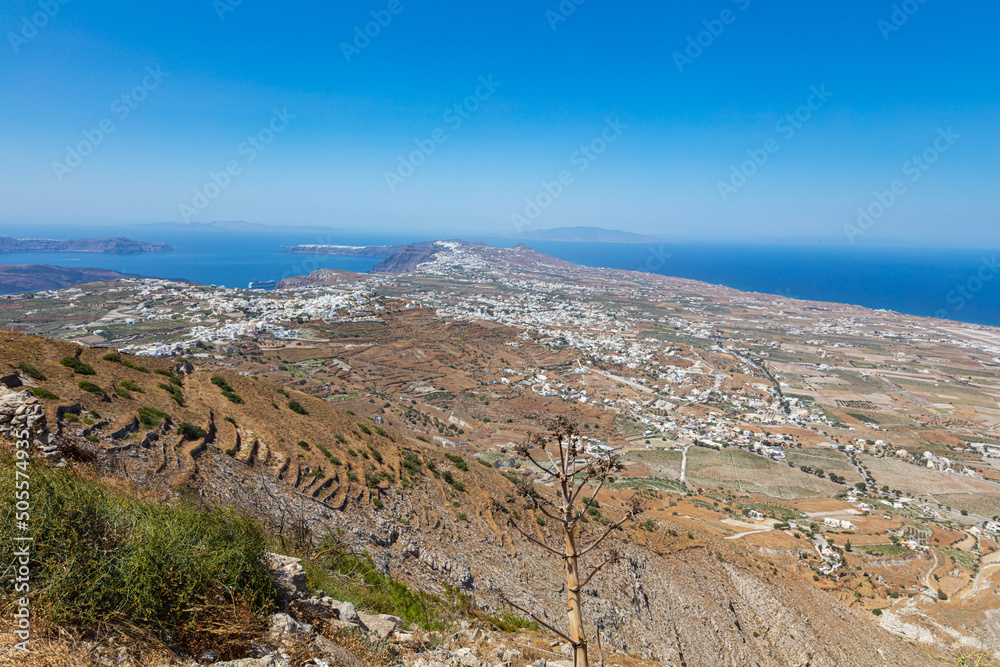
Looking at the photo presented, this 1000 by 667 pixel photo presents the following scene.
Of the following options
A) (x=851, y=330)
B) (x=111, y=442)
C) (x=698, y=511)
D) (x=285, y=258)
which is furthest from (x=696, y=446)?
(x=285, y=258)

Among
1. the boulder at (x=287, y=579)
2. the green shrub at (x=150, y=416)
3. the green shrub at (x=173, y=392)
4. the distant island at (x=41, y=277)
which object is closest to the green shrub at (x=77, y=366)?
the green shrub at (x=173, y=392)

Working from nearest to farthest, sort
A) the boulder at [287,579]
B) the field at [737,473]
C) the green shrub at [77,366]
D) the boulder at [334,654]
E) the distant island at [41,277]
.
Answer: the boulder at [334,654] → the boulder at [287,579] → the green shrub at [77,366] → the field at [737,473] → the distant island at [41,277]

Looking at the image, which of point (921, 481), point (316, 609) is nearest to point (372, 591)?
point (316, 609)

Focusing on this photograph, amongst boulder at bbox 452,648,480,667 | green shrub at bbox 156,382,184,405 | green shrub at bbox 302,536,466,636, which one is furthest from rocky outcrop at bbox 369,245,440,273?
boulder at bbox 452,648,480,667

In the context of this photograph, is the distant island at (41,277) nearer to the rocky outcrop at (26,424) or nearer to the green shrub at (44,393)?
the green shrub at (44,393)

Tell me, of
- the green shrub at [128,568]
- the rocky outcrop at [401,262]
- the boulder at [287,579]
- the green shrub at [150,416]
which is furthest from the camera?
the rocky outcrop at [401,262]

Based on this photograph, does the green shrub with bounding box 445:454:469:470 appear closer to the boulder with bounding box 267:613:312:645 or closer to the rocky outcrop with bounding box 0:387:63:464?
the rocky outcrop with bounding box 0:387:63:464
